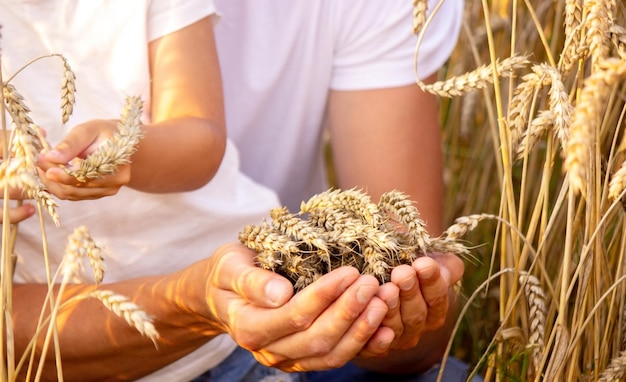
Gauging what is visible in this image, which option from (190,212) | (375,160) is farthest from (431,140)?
(190,212)

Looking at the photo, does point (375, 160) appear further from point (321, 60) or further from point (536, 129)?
point (536, 129)

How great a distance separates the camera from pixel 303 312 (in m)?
0.89

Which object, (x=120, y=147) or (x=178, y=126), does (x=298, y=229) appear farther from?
(x=178, y=126)

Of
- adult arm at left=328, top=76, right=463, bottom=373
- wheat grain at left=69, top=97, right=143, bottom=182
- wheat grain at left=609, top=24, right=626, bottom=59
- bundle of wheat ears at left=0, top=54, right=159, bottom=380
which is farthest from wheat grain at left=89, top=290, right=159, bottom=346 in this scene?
adult arm at left=328, top=76, right=463, bottom=373

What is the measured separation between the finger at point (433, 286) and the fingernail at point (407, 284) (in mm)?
15

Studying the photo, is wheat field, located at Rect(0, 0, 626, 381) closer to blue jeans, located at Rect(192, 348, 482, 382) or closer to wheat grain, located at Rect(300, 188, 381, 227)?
wheat grain, located at Rect(300, 188, 381, 227)

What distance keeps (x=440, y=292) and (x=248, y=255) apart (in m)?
0.23

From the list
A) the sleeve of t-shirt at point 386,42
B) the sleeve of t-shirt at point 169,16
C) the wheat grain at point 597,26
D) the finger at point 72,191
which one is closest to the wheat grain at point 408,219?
the wheat grain at point 597,26

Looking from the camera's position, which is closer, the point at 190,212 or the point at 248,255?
the point at 248,255

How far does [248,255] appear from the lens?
37.3 inches

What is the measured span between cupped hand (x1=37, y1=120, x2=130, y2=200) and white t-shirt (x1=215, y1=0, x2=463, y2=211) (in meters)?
0.69

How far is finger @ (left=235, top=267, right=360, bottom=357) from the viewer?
86 centimetres

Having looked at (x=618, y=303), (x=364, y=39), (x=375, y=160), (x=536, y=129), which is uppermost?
(x=364, y=39)

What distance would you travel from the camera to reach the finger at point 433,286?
0.88 m
